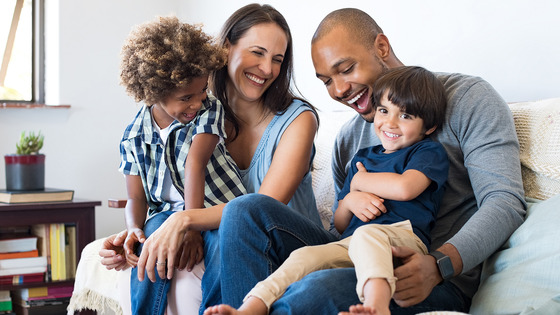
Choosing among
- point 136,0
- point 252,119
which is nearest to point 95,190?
point 136,0

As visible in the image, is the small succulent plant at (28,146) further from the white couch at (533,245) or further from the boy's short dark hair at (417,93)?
the boy's short dark hair at (417,93)

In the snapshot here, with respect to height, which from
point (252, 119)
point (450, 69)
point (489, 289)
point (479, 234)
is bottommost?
point (489, 289)

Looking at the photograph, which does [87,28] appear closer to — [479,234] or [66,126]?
[66,126]

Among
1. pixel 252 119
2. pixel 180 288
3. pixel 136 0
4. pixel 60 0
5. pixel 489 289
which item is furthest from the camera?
pixel 136 0

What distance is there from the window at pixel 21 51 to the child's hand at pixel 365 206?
8.53 feet

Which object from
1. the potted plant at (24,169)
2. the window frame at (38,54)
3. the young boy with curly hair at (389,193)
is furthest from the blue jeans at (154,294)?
the window frame at (38,54)

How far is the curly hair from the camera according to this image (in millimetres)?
1550

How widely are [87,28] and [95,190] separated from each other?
898mm

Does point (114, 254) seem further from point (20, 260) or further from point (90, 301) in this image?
point (20, 260)

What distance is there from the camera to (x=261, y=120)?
1.85 m

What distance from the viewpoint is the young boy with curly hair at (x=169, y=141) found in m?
1.55

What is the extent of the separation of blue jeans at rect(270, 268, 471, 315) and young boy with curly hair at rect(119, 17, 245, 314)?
1.55 ft

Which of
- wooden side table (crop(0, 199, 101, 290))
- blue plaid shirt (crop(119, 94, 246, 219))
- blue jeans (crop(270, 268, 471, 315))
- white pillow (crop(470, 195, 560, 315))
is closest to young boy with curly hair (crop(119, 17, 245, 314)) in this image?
blue plaid shirt (crop(119, 94, 246, 219))

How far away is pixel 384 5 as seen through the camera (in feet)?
7.64
